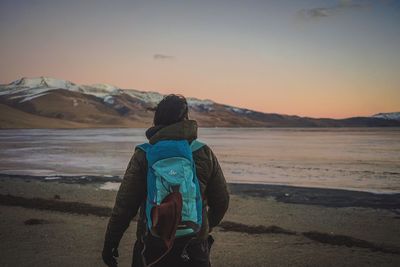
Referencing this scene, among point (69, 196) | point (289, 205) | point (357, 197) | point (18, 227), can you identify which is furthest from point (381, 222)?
point (69, 196)

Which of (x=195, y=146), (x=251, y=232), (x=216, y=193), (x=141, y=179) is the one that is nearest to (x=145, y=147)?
(x=141, y=179)

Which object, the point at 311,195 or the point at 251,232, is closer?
the point at 251,232

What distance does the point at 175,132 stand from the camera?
273 cm

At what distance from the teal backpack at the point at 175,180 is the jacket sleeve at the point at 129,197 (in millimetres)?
76

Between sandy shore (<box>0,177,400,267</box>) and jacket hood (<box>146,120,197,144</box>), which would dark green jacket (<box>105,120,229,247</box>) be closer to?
jacket hood (<box>146,120,197,144</box>)

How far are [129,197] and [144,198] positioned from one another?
0.38 feet

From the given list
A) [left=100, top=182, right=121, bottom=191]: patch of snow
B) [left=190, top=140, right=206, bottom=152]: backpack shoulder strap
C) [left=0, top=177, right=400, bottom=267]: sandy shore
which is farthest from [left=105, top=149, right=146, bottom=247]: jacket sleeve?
[left=100, top=182, right=121, bottom=191]: patch of snow

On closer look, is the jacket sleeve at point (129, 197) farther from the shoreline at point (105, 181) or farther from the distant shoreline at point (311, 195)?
the shoreline at point (105, 181)

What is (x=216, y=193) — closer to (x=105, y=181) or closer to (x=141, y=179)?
(x=141, y=179)

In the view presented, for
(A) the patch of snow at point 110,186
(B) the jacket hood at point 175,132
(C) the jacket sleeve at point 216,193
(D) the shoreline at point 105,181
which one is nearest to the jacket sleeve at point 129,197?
(B) the jacket hood at point 175,132


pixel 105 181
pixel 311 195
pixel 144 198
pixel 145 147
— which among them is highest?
pixel 145 147

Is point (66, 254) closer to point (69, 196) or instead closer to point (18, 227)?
point (18, 227)

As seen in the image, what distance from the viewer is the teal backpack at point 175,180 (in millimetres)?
2615

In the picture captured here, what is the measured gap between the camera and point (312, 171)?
22359 mm
